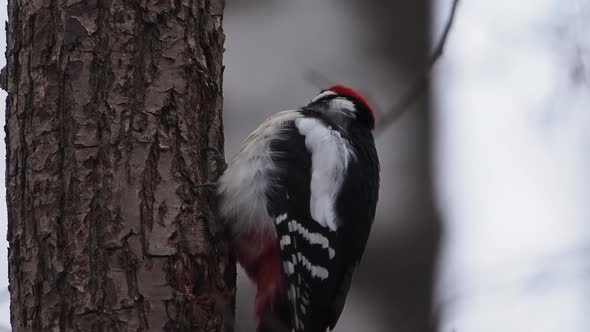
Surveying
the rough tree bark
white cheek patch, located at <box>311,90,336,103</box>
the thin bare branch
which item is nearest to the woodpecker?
the rough tree bark

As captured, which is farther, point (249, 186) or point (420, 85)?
point (249, 186)

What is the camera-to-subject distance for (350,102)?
3328 millimetres

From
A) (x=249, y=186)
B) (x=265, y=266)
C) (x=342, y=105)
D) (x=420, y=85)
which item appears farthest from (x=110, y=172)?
(x=342, y=105)

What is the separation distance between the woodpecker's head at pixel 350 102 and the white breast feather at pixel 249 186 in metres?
0.43

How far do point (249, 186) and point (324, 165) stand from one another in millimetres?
280

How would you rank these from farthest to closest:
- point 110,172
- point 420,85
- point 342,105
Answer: point 342,105, point 110,172, point 420,85

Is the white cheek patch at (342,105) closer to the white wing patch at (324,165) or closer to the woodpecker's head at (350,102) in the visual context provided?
the woodpecker's head at (350,102)

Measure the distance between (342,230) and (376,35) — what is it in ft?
3.62

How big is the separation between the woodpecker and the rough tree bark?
0.79ft

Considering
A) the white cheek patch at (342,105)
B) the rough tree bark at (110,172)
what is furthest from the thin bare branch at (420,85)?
the white cheek patch at (342,105)

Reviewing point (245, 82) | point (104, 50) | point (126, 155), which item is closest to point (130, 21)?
point (104, 50)

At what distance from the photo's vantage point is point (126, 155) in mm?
2318

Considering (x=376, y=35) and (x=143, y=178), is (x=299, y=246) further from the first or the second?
(x=376, y=35)

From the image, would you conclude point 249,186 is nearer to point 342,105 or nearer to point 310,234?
point 310,234
